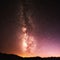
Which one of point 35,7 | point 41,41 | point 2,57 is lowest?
point 2,57

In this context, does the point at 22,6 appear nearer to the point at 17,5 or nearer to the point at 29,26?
the point at 17,5

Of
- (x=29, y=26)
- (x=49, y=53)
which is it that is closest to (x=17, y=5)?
(x=29, y=26)

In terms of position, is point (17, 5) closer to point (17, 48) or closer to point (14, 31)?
point (14, 31)

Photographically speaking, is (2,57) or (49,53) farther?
(49,53)

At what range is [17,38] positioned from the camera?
3982 millimetres

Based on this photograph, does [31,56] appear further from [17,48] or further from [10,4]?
[10,4]

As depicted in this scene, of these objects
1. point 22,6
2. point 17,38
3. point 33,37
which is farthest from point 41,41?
point 22,6

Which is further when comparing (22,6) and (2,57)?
(22,6)

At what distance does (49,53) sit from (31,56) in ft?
1.00

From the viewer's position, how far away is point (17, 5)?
12.9 ft

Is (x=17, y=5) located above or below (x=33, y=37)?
above

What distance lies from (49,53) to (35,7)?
2.65 ft

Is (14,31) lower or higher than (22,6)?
lower

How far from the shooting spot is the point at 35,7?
3.92 meters
